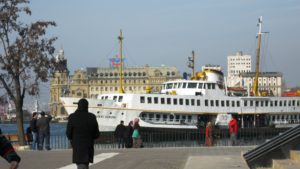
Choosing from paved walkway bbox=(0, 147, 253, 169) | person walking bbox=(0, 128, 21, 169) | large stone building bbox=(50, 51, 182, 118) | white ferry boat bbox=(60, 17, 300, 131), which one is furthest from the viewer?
large stone building bbox=(50, 51, 182, 118)

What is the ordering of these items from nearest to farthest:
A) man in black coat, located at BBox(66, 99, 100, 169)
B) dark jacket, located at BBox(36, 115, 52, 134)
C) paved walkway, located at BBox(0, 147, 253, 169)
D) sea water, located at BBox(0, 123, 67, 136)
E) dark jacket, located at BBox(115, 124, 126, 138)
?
man in black coat, located at BBox(66, 99, 100, 169) < paved walkway, located at BBox(0, 147, 253, 169) < dark jacket, located at BBox(36, 115, 52, 134) < dark jacket, located at BBox(115, 124, 126, 138) < sea water, located at BBox(0, 123, 67, 136)

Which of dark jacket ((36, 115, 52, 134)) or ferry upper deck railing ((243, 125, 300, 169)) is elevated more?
ferry upper deck railing ((243, 125, 300, 169))

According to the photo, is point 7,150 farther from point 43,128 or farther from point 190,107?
point 190,107

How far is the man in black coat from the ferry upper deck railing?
13.5 feet

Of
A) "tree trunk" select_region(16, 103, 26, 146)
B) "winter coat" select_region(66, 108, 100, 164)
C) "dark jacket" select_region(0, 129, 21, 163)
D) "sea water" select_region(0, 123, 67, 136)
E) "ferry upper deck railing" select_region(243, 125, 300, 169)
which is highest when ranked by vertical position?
"dark jacket" select_region(0, 129, 21, 163)

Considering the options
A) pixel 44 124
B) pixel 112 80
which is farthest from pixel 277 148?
pixel 112 80

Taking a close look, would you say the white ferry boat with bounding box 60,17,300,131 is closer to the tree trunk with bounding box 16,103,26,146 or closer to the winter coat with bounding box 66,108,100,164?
the tree trunk with bounding box 16,103,26,146

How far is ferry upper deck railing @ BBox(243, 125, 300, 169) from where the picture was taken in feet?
41.7

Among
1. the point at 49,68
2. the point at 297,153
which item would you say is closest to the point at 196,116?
the point at 49,68

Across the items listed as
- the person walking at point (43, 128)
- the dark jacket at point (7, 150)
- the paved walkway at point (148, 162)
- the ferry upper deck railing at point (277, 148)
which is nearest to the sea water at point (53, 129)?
the person walking at point (43, 128)

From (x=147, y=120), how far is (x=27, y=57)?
21.5 metres

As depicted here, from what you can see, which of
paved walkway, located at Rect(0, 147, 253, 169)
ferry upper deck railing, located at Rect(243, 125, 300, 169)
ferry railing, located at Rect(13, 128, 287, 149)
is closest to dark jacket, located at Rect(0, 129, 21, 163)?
paved walkway, located at Rect(0, 147, 253, 169)

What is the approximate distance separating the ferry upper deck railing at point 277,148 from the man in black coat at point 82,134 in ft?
13.5

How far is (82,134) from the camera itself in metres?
10.5
